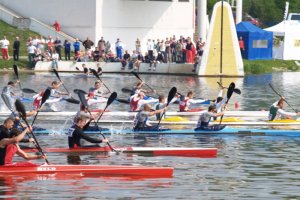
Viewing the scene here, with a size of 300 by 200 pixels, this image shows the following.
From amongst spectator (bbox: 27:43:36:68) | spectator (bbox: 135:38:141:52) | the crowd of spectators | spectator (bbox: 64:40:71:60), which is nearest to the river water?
spectator (bbox: 27:43:36:68)

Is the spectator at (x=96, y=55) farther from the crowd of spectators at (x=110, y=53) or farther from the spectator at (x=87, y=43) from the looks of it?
the spectator at (x=87, y=43)

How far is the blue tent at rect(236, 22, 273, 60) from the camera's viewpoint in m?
64.8

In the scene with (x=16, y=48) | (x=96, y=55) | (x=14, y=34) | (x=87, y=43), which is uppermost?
(x=14, y=34)

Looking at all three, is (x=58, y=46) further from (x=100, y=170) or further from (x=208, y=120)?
(x=100, y=170)

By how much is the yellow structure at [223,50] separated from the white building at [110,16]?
10.3 metres

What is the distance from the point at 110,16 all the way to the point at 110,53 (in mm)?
5690

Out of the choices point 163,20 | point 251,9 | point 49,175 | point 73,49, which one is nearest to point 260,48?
point 163,20

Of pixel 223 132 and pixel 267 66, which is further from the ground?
pixel 267 66

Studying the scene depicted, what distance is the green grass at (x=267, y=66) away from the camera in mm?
62247

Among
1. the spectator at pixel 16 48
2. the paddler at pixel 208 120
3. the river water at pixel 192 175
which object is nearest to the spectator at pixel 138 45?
the spectator at pixel 16 48

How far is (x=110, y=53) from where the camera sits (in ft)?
203

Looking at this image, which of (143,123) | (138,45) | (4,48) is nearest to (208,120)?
(143,123)

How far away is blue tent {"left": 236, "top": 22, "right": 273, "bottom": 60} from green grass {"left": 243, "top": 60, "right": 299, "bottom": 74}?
72 cm

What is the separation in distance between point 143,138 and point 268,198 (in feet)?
32.3
